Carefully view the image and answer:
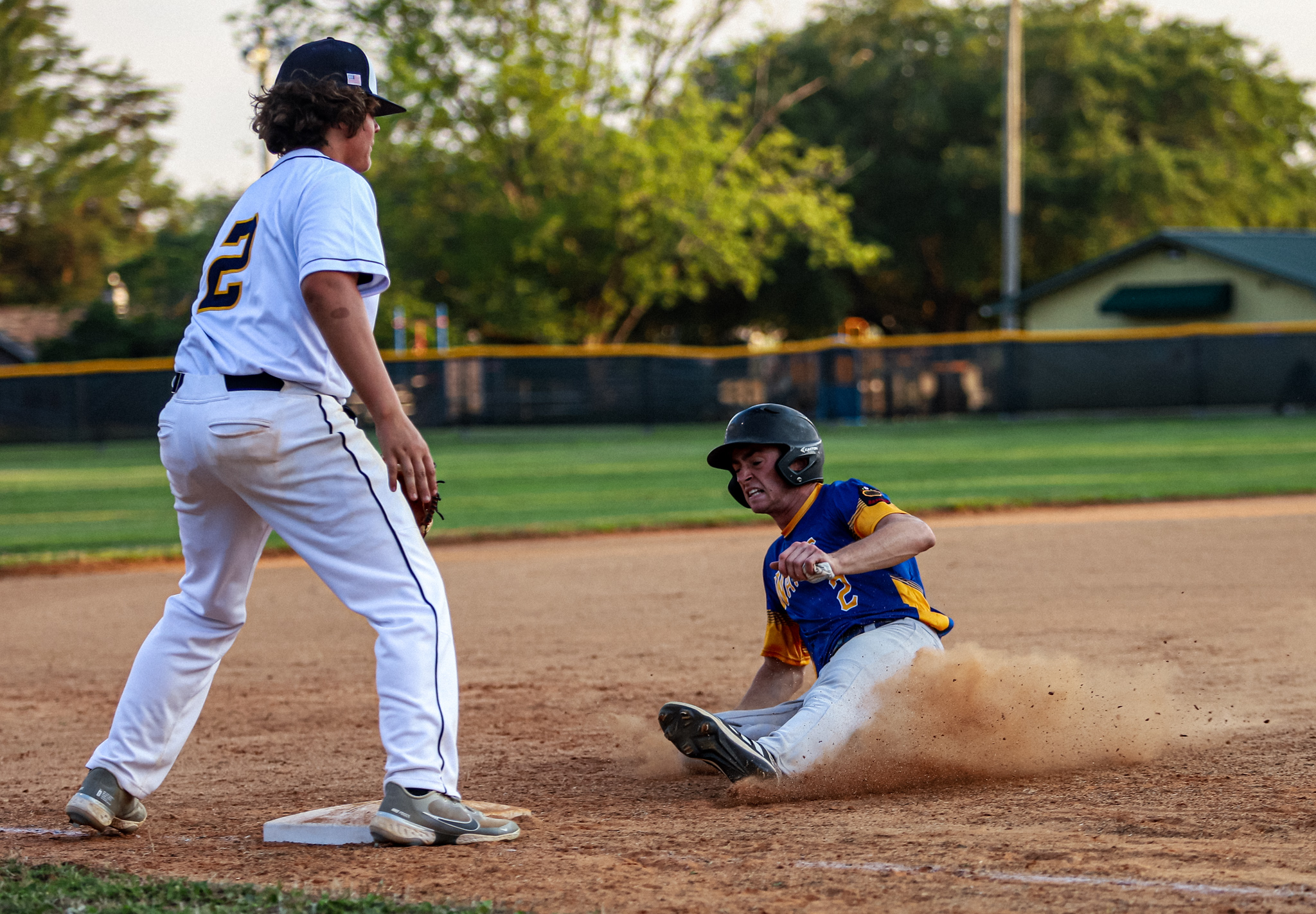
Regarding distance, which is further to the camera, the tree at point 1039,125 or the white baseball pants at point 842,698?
the tree at point 1039,125

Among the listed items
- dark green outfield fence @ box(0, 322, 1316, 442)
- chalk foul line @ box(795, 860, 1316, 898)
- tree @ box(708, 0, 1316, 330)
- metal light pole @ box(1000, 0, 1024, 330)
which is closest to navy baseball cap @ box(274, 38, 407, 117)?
chalk foul line @ box(795, 860, 1316, 898)

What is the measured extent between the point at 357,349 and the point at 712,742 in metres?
1.37

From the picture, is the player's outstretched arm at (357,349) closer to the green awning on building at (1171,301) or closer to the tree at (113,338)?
the tree at (113,338)

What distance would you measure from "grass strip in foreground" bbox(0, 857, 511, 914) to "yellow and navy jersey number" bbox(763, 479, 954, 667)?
5.19ft

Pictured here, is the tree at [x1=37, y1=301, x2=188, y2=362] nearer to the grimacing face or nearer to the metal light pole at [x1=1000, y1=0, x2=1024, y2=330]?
the metal light pole at [x1=1000, y1=0, x2=1024, y2=330]

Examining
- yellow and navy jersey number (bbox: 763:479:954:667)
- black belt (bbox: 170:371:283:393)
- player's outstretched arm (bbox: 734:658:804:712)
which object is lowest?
player's outstretched arm (bbox: 734:658:804:712)

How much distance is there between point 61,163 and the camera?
4012cm

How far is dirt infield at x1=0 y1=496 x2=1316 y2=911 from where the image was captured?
276cm

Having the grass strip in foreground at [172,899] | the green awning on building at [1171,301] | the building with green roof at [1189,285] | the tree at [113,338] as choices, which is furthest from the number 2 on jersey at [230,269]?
the green awning on building at [1171,301]

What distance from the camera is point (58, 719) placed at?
5035 mm

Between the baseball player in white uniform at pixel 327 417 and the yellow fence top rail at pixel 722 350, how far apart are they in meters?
20.3

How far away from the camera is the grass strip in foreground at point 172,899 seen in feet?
8.28

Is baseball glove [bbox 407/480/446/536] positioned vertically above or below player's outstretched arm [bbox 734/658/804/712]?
above

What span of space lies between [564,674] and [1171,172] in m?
39.7
